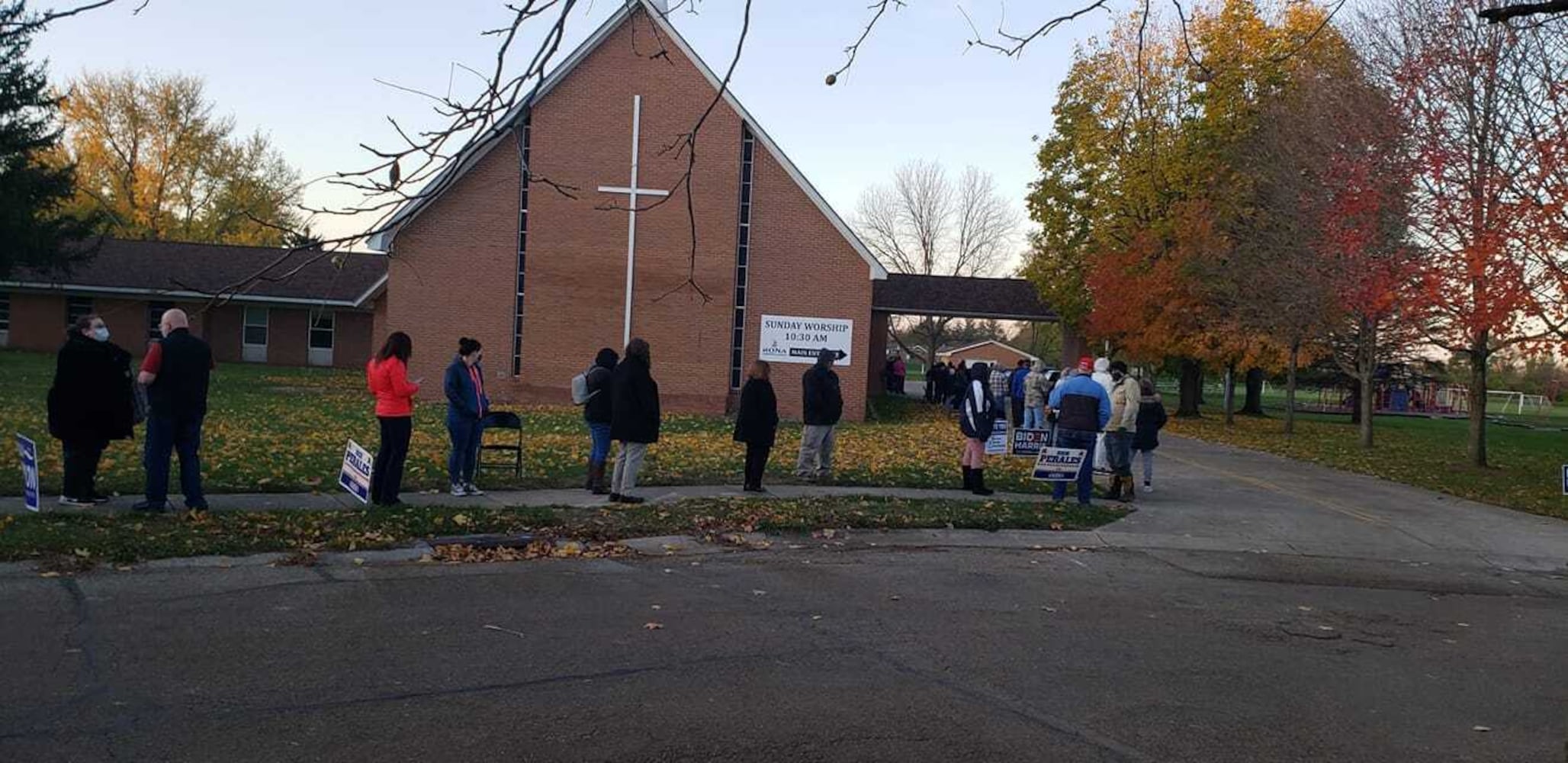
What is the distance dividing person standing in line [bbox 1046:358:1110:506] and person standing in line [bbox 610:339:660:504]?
4.90 meters

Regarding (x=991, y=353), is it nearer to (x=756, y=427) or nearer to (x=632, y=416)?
(x=756, y=427)

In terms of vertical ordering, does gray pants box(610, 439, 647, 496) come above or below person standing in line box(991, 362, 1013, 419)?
below

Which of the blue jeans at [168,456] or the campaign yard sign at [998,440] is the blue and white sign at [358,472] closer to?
the blue jeans at [168,456]

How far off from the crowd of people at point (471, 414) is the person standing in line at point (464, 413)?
16 millimetres

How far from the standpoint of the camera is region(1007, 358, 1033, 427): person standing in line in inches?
1165

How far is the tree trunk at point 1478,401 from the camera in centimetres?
2470

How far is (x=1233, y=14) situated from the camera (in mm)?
37125

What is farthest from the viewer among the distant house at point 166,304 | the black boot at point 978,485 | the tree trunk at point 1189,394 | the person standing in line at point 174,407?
the distant house at point 166,304

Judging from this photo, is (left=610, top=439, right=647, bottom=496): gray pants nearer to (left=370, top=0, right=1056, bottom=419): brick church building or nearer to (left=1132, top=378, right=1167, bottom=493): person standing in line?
(left=1132, top=378, right=1167, bottom=493): person standing in line

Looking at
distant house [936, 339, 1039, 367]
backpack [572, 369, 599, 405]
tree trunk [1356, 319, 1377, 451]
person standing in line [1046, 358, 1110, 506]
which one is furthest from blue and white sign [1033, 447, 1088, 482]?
distant house [936, 339, 1039, 367]

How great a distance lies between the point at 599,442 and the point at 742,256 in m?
17.4

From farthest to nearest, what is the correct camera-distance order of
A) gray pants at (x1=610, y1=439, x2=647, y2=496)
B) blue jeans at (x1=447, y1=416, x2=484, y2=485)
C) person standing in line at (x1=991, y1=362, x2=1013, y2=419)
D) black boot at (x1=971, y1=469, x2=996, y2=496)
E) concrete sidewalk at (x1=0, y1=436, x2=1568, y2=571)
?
person standing in line at (x1=991, y1=362, x2=1013, y2=419)
black boot at (x1=971, y1=469, x2=996, y2=496)
gray pants at (x1=610, y1=439, x2=647, y2=496)
blue jeans at (x1=447, y1=416, x2=484, y2=485)
concrete sidewalk at (x1=0, y1=436, x2=1568, y2=571)

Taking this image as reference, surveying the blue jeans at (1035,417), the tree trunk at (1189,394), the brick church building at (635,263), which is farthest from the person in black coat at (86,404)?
the tree trunk at (1189,394)

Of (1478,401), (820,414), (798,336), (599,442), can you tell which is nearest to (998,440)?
(820,414)
